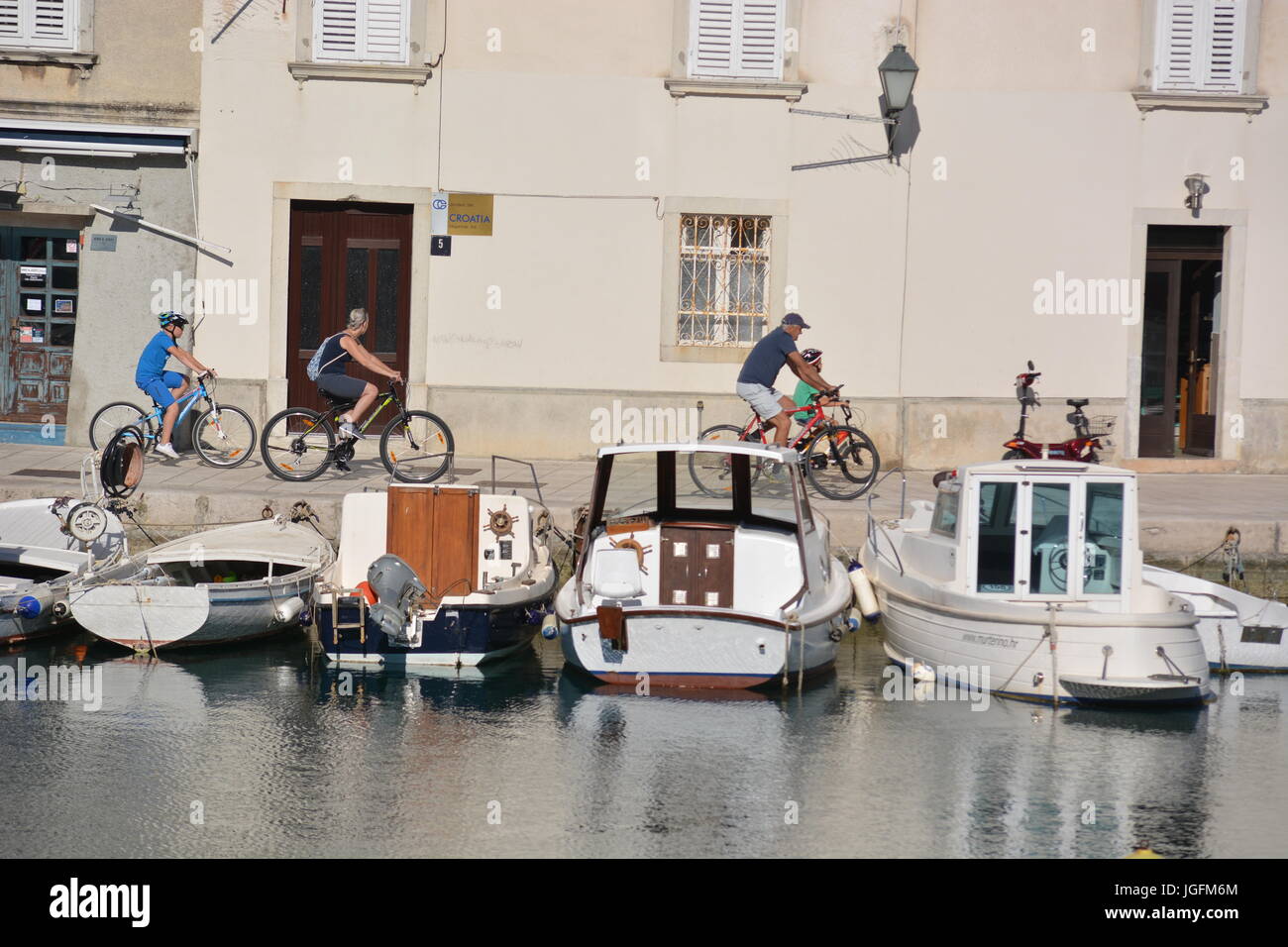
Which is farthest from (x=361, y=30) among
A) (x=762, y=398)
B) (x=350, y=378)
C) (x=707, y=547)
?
(x=707, y=547)

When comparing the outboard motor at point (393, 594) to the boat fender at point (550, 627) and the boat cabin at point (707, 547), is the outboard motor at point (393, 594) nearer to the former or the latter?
the boat fender at point (550, 627)

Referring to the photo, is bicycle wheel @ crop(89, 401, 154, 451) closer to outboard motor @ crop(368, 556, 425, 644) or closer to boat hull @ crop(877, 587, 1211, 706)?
outboard motor @ crop(368, 556, 425, 644)

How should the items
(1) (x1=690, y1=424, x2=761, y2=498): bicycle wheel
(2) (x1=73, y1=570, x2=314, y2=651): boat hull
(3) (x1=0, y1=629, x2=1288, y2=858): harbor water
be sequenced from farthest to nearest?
(1) (x1=690, y1=424, x2=761, y2=498): bicycle wheel
(2) (x1=73, y1=570, x2=314, y2=651): boat hull
(3) (x1=0, y1=629, x2=1288, y2=858): harbor water

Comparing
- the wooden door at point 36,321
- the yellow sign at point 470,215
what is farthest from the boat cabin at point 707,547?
the wooden door at point 36,321

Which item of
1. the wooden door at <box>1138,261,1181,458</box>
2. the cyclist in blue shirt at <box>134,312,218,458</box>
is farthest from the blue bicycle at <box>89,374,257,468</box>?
the wooden door at <box>1138,261,1181,458</box>

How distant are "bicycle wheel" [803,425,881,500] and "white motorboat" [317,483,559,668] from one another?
3177mm

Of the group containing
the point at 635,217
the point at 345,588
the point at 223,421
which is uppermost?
the point at 635,217

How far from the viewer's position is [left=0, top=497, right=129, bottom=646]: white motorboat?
12.9 metres

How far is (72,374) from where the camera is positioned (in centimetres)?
1877

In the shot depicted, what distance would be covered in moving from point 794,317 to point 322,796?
7895 mm

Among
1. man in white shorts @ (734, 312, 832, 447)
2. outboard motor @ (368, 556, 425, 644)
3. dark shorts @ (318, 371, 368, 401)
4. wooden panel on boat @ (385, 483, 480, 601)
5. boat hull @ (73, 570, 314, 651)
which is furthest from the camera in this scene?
dark shorts @ (318, 371, 368, 401)

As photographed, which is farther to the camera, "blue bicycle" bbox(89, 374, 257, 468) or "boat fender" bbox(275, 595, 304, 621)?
"blue bicycle" bbox(89, 374, 257, 468)
